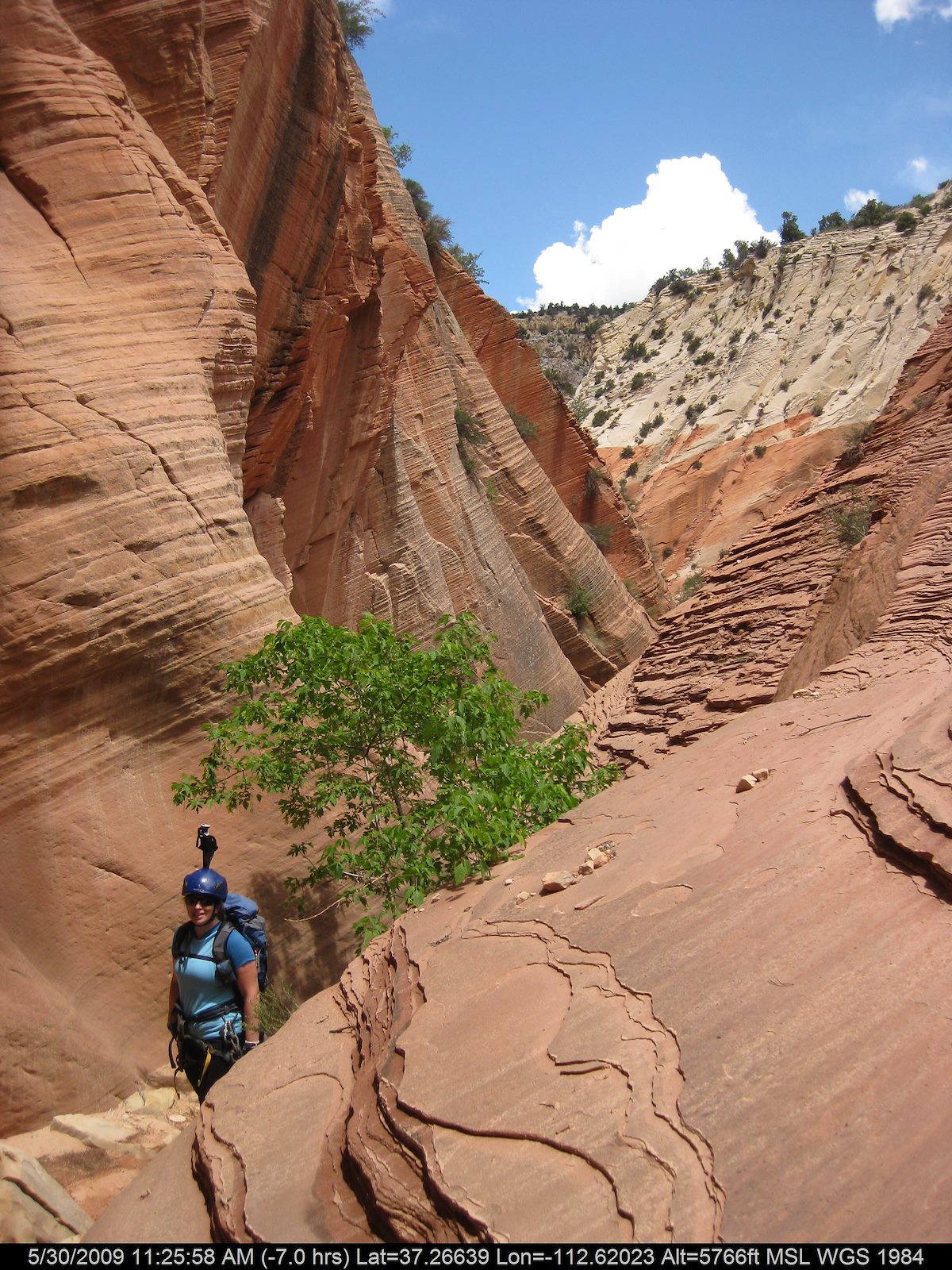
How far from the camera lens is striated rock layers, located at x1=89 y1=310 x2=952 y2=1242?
105 inches

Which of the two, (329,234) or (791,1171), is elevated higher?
(329,234)

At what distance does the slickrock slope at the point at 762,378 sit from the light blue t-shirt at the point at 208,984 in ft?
106

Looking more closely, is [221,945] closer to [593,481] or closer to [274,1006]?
[274,1006]

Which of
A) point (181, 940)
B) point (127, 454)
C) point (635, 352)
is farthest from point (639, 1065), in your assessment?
point (635, 352)

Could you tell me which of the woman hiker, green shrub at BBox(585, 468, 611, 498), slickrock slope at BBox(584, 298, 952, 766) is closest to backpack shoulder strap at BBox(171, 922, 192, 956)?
the woman hiker

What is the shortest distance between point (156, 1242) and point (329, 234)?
992 cm

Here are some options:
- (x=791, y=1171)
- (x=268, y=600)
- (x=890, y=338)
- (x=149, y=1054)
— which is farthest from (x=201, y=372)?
(x=890, y=338)

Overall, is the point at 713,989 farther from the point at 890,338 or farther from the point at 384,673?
the point at 890,338

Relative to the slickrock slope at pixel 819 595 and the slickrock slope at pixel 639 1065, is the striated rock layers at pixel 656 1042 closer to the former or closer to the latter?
the slickrock slope at pixel 639 1065

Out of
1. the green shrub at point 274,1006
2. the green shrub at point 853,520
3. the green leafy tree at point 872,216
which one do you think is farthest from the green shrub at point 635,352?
the green shrub at point 274,1006

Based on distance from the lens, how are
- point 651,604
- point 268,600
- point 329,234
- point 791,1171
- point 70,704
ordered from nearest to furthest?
point 791,1171 → point 70,704 → point 268,600 → point 329,234 → point 651,604

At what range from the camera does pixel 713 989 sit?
10.9 ft

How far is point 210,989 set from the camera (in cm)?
436

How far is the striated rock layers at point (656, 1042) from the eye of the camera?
2662 mm
